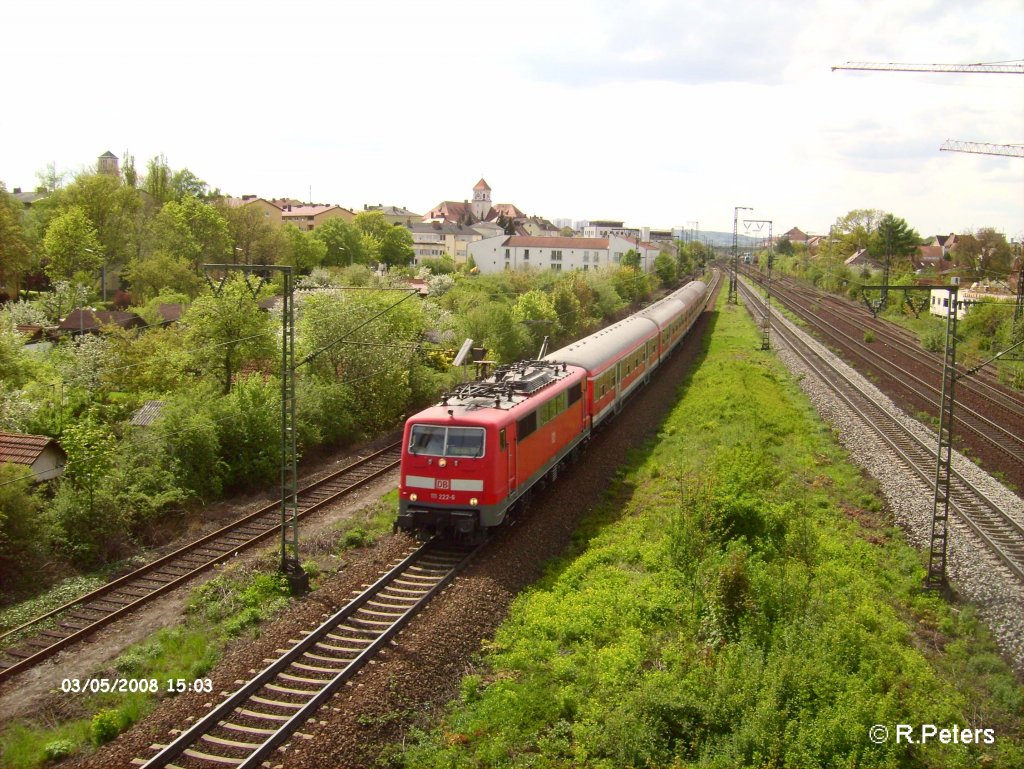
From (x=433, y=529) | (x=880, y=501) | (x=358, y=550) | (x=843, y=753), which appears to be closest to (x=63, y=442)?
(x=358, y=550)

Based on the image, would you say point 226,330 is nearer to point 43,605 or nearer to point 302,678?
point 43,605

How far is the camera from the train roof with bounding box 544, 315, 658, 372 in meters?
24.3

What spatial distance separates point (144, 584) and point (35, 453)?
6.10m

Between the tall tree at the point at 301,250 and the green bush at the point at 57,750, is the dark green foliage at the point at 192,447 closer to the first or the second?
the green bush at the point at 57,750

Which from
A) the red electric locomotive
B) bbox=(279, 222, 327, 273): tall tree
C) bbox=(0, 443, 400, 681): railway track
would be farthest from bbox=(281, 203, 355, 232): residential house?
the red electric locomotive

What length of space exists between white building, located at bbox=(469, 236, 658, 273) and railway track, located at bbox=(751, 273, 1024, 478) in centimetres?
4074

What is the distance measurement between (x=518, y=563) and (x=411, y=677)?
4.74 metres

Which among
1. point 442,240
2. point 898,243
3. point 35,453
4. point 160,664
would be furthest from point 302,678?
point 442,240

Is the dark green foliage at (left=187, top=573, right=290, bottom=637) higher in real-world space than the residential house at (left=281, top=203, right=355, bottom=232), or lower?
lower

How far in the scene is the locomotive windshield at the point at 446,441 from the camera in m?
15.7

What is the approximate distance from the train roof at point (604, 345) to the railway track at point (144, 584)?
7467mm

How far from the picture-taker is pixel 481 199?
172125 millimetres

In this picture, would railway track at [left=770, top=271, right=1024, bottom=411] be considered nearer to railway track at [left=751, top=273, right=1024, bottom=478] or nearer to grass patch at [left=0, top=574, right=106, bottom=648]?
railway track at [left=751, top=273, right=1024, bottom=478]

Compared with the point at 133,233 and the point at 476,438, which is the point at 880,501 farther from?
the point at 133,233
